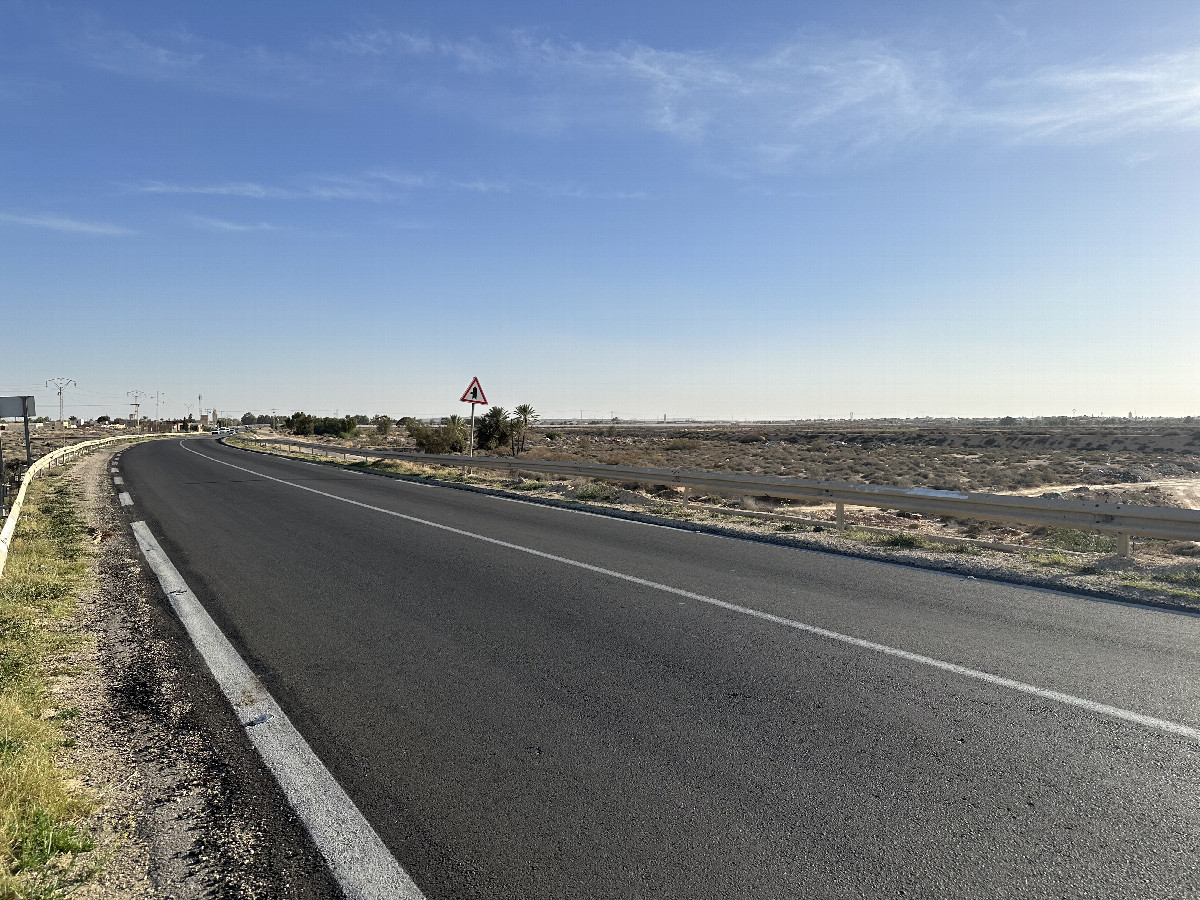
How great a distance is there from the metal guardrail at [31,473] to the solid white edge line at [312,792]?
4308mm

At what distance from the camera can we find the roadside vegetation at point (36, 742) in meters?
2.92

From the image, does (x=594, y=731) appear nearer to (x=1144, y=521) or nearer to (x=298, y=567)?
(x=298, y=567)

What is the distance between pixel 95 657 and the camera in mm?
5676

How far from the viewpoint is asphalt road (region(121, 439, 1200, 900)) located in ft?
9.71

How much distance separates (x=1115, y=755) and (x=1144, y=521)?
6.71m

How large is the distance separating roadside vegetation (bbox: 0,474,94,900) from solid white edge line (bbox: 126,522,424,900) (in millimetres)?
838

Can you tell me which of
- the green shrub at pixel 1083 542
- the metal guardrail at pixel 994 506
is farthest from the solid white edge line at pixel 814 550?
the green shrub at pixel 1083 542

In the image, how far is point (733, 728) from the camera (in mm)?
4230

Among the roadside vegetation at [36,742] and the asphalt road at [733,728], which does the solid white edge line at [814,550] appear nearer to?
the asphalt road at [733,728]

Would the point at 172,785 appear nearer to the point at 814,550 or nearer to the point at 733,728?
the point at 733,728

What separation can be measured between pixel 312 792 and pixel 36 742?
5.36 feet

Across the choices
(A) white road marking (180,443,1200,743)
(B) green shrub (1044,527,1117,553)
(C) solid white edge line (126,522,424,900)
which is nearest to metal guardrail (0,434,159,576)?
(C) solid white edge line (126,522,424,900)

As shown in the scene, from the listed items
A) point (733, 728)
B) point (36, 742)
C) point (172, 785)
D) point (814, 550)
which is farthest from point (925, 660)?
point (36, 742)

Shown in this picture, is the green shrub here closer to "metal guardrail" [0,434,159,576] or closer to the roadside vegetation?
the roadside vegetation
